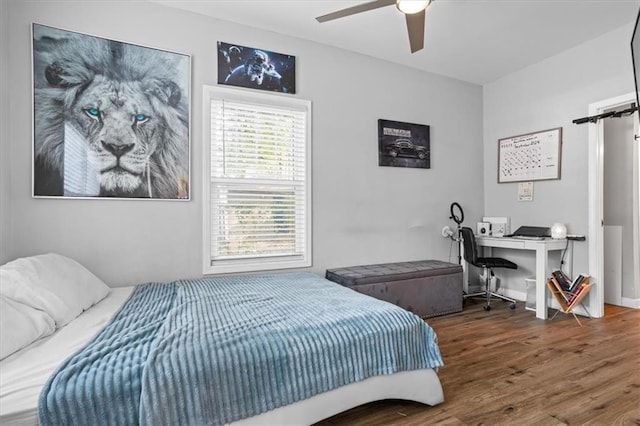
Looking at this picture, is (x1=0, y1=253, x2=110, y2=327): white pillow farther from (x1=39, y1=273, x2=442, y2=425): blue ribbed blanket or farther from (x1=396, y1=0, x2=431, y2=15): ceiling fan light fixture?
(x1=396, y1=0, x2=431, y2=15): ceiling fan light fixture

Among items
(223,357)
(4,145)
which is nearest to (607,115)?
(223,357)

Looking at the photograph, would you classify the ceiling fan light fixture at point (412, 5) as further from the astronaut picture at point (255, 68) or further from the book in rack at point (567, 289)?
the book in rack at point (567, 289)

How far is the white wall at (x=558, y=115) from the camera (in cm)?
322

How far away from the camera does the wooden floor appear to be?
171 centimetres

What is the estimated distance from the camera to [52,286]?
179cm

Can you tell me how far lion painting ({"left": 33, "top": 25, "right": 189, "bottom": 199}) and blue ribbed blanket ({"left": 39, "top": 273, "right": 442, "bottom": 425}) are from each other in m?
1.03

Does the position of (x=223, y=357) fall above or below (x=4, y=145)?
below

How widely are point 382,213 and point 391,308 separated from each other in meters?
1.89

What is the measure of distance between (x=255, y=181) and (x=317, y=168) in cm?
67

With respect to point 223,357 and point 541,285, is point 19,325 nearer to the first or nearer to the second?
point 223,357

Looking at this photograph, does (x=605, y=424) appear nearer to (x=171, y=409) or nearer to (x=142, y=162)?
(x=171, y=409)

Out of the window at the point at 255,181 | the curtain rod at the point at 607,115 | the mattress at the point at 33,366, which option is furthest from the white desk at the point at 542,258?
the mattress at the point at 33,366

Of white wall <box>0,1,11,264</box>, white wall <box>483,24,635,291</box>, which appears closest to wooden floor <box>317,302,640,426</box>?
white wall <box>483,24,635,291</box>

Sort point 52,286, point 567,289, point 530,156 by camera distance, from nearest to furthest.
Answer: point 52,286
point 567,289
point 530,156
